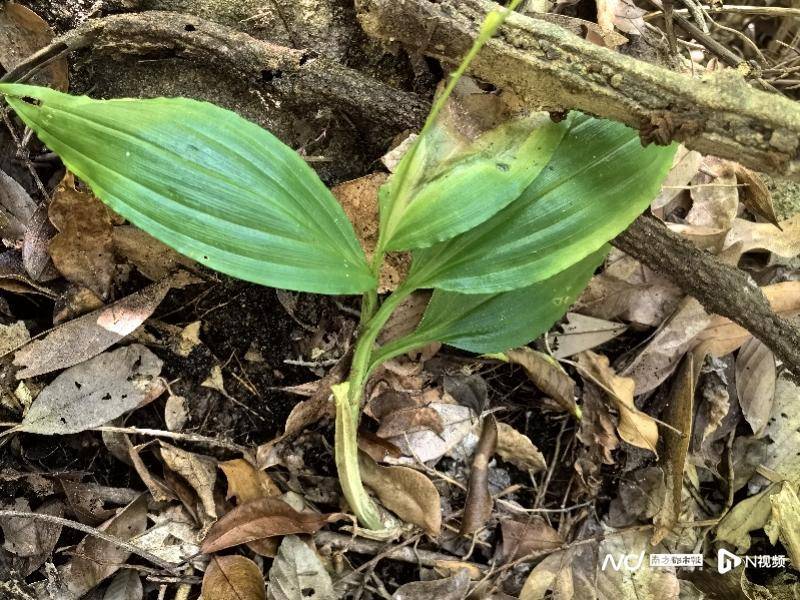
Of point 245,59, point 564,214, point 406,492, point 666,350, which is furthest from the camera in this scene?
point 666,350

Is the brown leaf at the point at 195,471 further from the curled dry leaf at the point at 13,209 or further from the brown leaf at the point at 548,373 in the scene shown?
the brown leaf at the point at 548,373

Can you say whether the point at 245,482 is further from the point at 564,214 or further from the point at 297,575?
the point at 564,214

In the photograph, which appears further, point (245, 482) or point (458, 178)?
point (245, 482)

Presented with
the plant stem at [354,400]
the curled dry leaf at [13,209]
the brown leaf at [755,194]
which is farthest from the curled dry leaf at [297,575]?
the brown leaf at [755,194]

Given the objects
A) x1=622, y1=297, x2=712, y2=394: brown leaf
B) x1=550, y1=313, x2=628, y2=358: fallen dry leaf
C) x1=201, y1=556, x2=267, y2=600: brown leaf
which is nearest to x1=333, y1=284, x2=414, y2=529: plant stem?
x1=201, y1=556, x2=267, y2=600: brown leaf

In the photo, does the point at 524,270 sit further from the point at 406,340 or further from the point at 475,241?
the point at 406,340

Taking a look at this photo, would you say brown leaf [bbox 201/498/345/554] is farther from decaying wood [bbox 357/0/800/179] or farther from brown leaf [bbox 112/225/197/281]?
decaying wood [bbox 357/0/800/179]

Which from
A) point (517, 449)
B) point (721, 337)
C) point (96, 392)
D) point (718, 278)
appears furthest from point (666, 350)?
point (96, 392)
